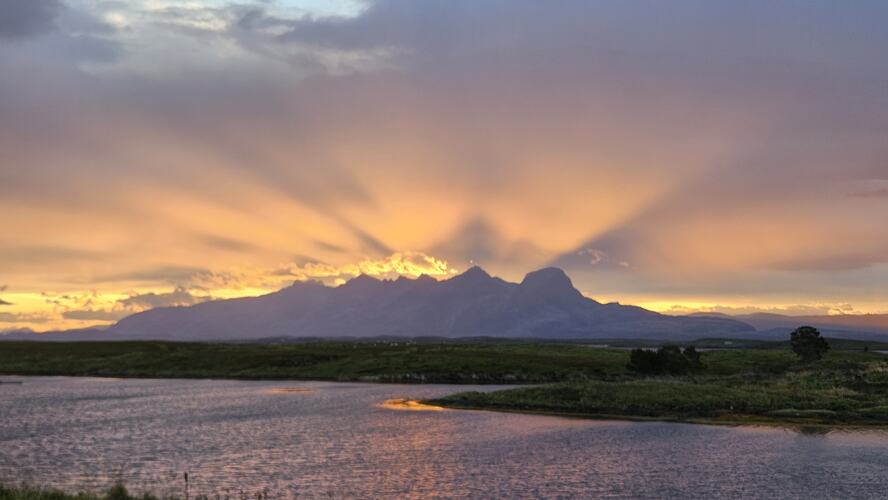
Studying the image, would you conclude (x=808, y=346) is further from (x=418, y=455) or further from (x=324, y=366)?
(x=418, y=455)

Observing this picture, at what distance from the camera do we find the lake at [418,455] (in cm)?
3897

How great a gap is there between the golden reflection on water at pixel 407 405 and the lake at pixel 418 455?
2.73 m

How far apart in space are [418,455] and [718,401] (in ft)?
126

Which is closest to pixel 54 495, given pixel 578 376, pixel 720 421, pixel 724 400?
pixel 720 421

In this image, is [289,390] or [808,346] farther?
[808,346]

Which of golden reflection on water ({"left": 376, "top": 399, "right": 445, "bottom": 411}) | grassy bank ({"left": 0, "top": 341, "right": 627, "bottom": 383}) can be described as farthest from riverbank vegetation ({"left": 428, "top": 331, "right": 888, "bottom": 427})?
grassy bank ({"left": 0, "top": 341, "right": 627, "bottom": 383})

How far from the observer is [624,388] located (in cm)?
7938

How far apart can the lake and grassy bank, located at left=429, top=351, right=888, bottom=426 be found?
19.1 ft

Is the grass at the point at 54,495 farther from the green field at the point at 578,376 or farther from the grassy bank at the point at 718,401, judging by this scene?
the green field at the point at 578,376

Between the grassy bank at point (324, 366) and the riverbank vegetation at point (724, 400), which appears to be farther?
the grassy bank at point (324, 366)

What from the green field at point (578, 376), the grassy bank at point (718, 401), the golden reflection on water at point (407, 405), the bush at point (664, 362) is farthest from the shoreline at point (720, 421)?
the bush at point (664, 362)

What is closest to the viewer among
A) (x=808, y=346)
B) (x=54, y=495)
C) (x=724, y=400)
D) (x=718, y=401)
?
(x=54, y=495)

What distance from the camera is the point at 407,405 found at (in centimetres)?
7919

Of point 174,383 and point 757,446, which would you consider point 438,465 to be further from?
point 174,383
